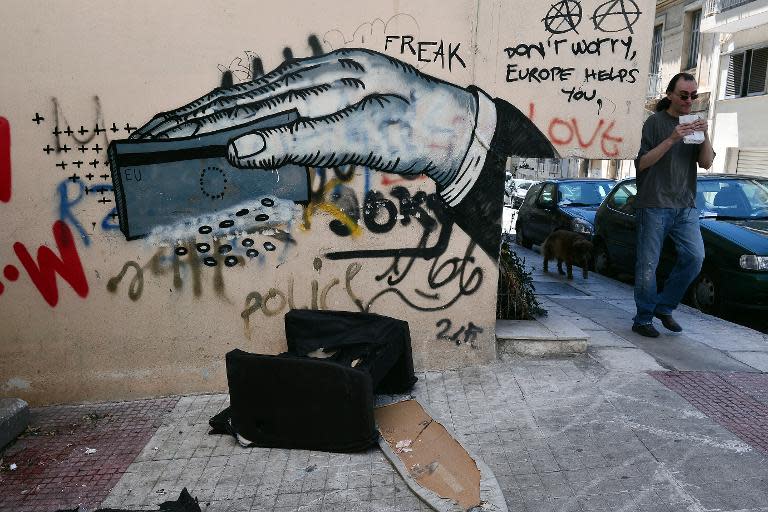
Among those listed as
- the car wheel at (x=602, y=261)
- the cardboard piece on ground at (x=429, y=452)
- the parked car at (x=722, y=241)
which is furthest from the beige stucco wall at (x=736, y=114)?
the cardboard piece on ground at (x=429, y=452)

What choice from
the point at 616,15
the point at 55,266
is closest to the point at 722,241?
the point at 616,15

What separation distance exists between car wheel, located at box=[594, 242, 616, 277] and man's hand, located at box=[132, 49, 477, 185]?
5215mm

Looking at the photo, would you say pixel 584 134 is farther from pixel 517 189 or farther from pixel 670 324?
Answer: pixel 517 189

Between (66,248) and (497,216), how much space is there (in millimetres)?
3123

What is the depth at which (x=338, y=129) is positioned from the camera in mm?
4090

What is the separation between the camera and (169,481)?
3246mm

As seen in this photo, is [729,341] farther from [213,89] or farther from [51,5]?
[51,5]

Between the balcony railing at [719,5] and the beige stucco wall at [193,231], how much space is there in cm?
1915

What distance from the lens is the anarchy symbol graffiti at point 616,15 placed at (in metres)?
4.11

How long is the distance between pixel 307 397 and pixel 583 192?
8.84 meters

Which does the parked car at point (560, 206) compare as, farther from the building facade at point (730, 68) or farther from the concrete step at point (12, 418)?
the building facade at point (730, 68)

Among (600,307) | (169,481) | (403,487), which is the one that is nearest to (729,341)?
(600,307)

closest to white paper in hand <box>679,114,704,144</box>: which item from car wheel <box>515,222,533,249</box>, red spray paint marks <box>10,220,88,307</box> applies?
red spray paint marks <box>10,220,88,307</box>

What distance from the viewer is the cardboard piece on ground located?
2.98 metres
